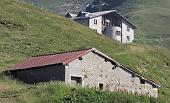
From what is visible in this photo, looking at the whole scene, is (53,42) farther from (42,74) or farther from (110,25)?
(110,25)

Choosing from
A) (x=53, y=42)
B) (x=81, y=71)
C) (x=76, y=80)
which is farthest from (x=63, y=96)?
(x=53, y=42)

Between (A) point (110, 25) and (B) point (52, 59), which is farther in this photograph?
(A) point (110, 25)

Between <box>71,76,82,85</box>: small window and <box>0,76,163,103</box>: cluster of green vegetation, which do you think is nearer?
<box>0,76,163,103</box>: cluster of green vegetation

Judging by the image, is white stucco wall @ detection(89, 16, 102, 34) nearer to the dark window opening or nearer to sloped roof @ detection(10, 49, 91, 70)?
sloped roof @ detection(10, 49, 91, 70)

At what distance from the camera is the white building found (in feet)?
398

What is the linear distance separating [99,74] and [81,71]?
2.00 metres

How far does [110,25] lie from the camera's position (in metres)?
121

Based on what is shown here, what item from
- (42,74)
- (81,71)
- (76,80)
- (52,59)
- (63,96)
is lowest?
(76,80)

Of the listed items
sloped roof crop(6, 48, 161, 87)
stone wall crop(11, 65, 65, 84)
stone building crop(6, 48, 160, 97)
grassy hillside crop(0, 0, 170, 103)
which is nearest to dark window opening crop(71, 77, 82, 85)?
stone building crop(6, 48, 160, 97)

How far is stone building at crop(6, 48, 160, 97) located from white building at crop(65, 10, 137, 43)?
2465 inches

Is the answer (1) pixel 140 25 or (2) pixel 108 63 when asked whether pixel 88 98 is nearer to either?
(2) pixel 108 63

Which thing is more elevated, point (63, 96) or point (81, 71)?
point (81, 71)

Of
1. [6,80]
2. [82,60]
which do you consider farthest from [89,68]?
[6,80]

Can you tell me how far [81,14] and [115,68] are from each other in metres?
72.8
